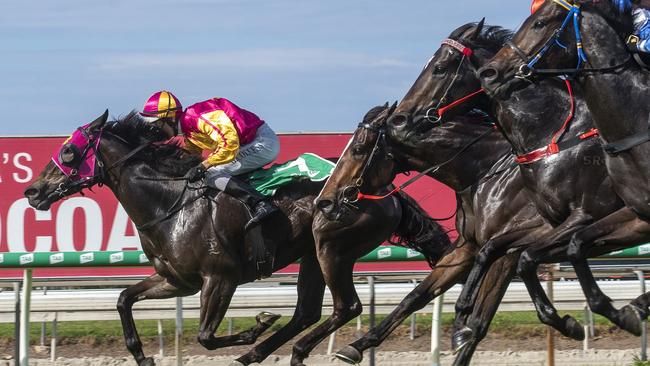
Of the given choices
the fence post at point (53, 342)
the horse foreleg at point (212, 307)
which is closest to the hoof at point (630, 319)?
the horse foreleg at point (212, 307)

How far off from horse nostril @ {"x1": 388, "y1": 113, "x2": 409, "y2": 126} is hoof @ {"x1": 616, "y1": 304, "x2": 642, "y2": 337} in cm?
165

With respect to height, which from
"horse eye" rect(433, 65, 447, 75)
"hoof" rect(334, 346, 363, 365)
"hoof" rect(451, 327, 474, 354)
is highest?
"horse eye" rect(433, 65, 447, 75)

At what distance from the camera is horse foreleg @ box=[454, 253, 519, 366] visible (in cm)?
699

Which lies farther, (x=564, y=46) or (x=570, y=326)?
(x=570, y=326)

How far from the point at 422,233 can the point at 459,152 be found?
990 mm

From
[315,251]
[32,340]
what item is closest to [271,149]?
[315,251]

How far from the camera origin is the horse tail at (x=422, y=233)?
323 inches

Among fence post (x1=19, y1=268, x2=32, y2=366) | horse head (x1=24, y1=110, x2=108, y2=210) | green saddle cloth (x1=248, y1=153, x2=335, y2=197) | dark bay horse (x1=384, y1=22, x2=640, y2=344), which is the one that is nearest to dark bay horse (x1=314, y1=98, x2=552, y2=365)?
dark bay horse (x1=384, y1=22, x2=640, y2=344)

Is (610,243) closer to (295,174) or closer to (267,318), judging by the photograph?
(295,174)

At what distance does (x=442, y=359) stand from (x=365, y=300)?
0.74m

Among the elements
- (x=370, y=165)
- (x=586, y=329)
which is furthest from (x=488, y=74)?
(x=586, y=329)

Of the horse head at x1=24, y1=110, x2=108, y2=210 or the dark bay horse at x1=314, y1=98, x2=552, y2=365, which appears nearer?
the dark bay horse at x1=314, y1=98, x2=552, y2=365

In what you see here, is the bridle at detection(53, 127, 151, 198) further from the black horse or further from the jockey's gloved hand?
the black horse

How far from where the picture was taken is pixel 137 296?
8.34 metres
